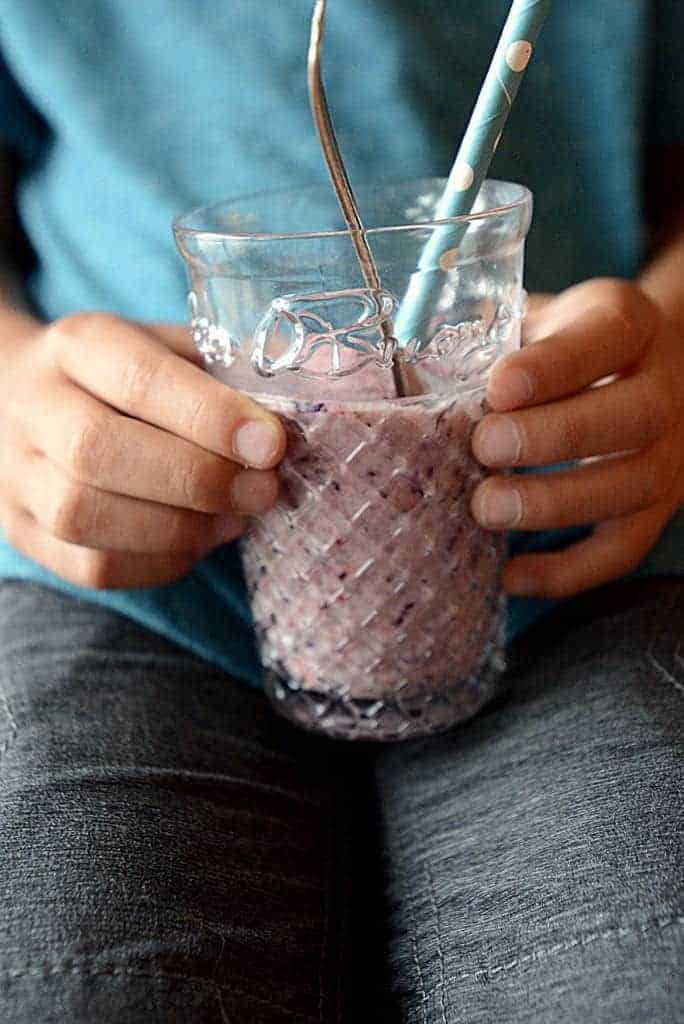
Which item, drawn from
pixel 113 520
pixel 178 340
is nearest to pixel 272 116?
pixel 178 340

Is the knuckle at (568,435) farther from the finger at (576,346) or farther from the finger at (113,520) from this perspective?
the finger at (113,520)

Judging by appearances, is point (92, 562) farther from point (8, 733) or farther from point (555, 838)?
point (555, 838)

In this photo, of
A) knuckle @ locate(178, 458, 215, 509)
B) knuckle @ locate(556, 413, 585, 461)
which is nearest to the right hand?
knuckle @ locate(178, 458, 215, 509)

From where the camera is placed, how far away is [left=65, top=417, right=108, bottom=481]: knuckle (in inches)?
17.6

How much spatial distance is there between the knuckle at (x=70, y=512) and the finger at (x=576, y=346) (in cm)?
18

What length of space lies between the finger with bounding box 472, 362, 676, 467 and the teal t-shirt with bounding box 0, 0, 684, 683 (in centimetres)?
12

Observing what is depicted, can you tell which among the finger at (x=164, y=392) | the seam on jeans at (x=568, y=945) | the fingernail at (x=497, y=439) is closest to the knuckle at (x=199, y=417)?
the finger at (x=164, y=392)

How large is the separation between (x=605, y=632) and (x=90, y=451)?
0.85ft

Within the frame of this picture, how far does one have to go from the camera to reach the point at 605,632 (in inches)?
20.8

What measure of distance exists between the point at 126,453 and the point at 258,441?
61mm

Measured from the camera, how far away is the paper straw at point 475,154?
1.28 feet

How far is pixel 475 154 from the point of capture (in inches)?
16.1

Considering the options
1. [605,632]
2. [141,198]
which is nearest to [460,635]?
[605,632]

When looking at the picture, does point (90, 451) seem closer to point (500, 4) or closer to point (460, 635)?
point (460, 635)
